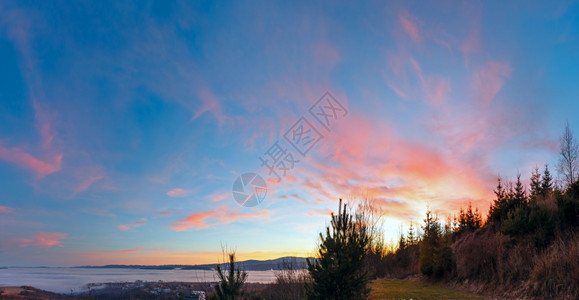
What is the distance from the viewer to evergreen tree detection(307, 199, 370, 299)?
8.55m

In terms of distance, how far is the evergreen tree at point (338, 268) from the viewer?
8547 millimetres

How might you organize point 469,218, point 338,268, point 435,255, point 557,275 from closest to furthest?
point 338,268 < point 557,275 < point 435,255 < point 469,218

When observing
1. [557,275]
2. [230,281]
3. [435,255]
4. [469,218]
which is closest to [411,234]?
[469,218]

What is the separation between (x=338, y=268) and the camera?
8547 mm

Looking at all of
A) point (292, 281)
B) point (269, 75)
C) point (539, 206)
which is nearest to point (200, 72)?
point (269, 75)

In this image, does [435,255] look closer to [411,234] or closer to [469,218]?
[469,218]

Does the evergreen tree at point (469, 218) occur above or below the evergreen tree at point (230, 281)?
above

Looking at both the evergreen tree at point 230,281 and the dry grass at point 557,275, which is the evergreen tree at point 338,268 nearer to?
the evergreen tree at point 230,281

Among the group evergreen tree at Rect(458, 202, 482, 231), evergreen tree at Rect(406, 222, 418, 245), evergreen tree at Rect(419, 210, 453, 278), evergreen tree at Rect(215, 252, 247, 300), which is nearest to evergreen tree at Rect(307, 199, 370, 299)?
evergreen tree at Rect(215, 252, 247, 300)

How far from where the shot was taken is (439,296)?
13672 millimetres

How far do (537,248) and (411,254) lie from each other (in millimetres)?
16444

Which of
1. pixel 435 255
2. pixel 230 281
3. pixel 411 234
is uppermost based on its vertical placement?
pixel 230 281

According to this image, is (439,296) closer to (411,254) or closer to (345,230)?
(345,230)

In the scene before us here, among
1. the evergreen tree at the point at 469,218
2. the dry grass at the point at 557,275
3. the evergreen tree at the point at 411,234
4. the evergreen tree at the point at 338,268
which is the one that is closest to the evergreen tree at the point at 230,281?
the evergreen tree at the point at 338,268
